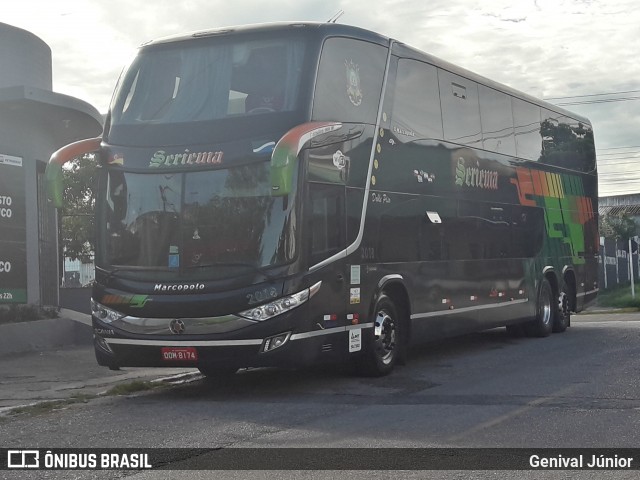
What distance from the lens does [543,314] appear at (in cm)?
1828

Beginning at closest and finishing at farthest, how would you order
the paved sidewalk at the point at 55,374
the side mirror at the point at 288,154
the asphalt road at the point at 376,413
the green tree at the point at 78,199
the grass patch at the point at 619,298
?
the asphalt road at the point at 376,413, the side mirror at the point at 288,154, the paved sidewalk at the point at 55,374, the grass patch at the point at 619,298, the green tree at the point at 78,199

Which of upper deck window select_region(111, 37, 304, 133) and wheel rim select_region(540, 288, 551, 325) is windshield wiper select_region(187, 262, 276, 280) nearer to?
upper deck window select_region(111, 37, 304, 133)

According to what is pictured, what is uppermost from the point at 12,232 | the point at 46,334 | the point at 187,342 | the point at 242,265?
the point at 12,232

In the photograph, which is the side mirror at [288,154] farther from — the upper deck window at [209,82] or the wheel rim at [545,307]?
the wheel rim at [545,307]

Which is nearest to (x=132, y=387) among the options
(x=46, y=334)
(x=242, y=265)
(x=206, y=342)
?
(x=206, y=342)

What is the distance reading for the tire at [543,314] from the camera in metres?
18.0

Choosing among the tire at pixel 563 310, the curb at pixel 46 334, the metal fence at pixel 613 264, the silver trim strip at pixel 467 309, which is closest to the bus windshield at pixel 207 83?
the silver trim strip at pixel 467 309

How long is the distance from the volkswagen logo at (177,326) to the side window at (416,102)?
403 centimetres

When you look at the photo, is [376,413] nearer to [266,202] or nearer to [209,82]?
[266,202]

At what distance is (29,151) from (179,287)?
928 centimetres

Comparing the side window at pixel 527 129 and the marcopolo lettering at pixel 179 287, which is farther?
the side window at pixel 527 129

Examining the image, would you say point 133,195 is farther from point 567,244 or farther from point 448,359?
point 567,244

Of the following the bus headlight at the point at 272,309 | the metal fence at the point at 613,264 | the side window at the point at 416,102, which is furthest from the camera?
the metal fence at the point at 613,264

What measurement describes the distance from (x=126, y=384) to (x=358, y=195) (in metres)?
3.64
